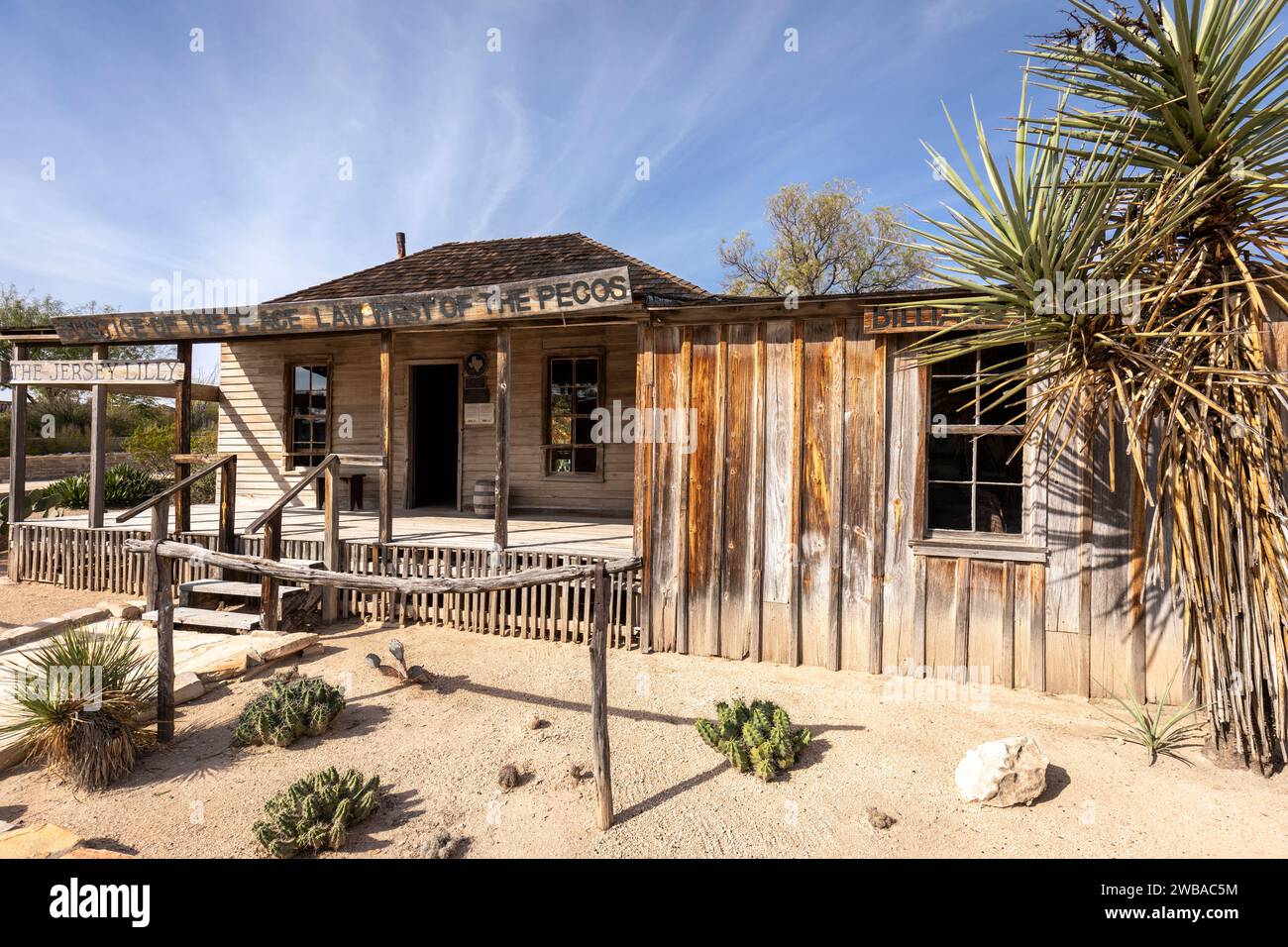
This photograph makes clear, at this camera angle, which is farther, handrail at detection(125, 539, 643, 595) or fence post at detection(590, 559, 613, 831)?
handrail at detection(125, 539, 643, 595)

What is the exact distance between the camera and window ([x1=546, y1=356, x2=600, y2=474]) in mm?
9539

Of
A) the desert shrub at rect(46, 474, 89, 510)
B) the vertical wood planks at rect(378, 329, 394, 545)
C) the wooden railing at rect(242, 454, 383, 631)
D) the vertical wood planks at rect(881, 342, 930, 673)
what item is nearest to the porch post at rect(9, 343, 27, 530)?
the desert shrub at rect(46, 474, 89, 510)

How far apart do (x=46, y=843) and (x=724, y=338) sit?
18.2 ft

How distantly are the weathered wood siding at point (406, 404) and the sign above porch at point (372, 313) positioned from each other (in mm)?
1836

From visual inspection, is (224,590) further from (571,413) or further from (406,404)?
(571,413)

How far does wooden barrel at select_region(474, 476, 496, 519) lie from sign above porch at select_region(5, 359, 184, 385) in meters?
3.98

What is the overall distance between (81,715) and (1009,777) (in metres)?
5.65

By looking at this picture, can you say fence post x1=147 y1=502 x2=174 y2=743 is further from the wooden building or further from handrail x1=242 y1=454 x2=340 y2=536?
the wooden building

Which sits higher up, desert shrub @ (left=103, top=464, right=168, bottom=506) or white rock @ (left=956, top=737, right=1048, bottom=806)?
desert shrub @ (left=103, top=464, right=168, bottom=506)

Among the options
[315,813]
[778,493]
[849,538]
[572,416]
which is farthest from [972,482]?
[572,416]

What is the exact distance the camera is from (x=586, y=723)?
4.66 m
